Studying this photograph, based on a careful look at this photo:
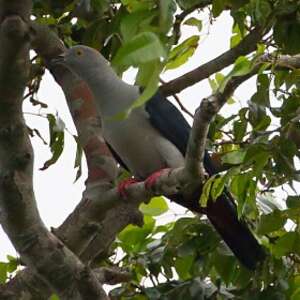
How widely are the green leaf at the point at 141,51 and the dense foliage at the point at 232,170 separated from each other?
0.49 m

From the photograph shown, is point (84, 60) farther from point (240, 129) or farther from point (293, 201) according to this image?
point (293, 201)

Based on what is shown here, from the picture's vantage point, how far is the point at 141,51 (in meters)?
0.88

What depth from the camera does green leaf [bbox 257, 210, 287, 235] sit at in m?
2.12

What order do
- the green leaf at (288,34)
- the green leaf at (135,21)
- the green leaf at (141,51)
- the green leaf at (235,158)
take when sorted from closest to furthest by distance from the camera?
the green leaf at (141,51), the green leaf at (135,21), the green leaf at (235,158), the green leaf at (288,34)

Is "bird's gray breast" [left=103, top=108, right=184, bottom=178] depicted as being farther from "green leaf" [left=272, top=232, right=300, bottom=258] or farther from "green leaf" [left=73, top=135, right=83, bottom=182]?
"green leaf" [left=272, top=232, right=300, bottom=258]

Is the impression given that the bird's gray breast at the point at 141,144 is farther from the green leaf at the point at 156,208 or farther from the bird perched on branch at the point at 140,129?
the green leaf at the point at 156,208

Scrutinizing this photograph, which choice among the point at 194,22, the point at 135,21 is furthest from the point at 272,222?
the point at 135,21

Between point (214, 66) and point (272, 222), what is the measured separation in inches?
32.7

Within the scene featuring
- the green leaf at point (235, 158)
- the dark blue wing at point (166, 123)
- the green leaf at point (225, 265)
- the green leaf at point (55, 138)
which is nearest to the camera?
the green leaf at point (235, 158)

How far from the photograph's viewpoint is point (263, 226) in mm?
2148

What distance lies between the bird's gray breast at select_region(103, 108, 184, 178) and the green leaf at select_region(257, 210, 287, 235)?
2.66 ft

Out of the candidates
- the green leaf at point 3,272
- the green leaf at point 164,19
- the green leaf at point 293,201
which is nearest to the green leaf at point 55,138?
the green leaf at point 3,272

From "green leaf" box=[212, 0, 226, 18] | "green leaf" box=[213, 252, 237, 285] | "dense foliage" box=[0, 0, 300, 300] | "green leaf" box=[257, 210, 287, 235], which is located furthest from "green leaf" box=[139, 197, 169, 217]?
"green leaf" box=[212, 0, 226, 18]

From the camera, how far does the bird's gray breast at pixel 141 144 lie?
2904 millimetres
